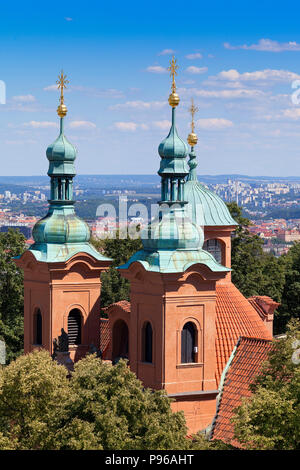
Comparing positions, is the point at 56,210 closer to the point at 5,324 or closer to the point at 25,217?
the point at 5,324

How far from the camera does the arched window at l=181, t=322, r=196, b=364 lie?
115 feet

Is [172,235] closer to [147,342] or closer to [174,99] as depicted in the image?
[147,342]

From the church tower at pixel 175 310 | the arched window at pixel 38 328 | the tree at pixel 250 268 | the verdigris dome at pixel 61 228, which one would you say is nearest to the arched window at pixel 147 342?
the church tower at pixel 175 310

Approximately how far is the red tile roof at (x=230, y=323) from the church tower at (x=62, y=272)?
205 inches

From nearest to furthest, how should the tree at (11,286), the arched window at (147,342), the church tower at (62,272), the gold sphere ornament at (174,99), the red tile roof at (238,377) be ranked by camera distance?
1. the red tile roof at (238,377)
2. the arched window at (147,342)
3. the gold sphere ornament at (174,99)
4. the church tower at (62,272)
5. the tree at (11,286)

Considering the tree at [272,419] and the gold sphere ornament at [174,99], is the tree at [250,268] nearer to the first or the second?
the gold sphere ornament at [174,99]

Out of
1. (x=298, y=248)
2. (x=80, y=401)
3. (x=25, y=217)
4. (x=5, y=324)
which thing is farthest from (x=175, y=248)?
(x=25, y=217)

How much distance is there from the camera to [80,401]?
28312 mm

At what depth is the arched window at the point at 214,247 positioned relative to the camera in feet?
134

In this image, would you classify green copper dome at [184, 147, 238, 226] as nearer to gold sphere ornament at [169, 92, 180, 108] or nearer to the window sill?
gold sphere ornament at [169, 92, 180, 108]

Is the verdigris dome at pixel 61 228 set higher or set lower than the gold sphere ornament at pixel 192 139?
lower

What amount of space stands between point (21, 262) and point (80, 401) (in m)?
12.4

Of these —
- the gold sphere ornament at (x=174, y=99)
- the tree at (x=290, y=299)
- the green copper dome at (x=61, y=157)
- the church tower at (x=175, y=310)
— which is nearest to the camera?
the church tower at (x=175, y=310)

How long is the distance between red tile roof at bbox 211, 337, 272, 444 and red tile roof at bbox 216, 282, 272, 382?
35cm
